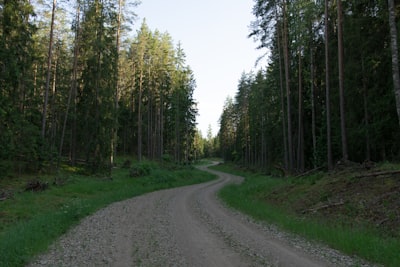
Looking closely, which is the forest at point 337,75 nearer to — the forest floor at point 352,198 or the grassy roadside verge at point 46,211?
the forest floor at point 352,198

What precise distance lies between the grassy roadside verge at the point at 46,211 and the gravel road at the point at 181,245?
43 centimetres

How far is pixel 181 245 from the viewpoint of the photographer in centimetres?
812

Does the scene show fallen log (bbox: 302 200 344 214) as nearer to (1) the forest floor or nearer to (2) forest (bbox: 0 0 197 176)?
(1) the forest floor

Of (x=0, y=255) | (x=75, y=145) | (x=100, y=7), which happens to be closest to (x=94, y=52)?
(x=100, y=7)

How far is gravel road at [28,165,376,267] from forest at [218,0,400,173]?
7.91 m

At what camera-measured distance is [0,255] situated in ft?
21.6

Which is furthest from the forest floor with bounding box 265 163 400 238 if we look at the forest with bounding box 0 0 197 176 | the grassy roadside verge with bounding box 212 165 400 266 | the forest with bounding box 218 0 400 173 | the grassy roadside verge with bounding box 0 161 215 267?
the forest with bounding box 0 0 197 176

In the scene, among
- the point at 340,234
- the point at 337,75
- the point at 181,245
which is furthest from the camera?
the point at 337,75

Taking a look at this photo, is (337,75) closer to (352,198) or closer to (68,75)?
(352,198)

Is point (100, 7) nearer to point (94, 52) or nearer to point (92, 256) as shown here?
point (94, 52)

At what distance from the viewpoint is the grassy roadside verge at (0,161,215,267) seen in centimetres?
739

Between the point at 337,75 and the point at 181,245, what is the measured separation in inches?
792

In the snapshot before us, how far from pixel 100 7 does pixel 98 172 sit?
1492 cm

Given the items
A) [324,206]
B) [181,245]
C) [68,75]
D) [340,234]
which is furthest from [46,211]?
[68,75]
